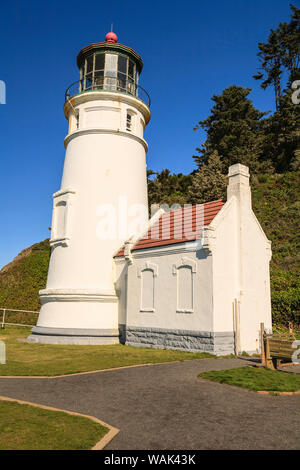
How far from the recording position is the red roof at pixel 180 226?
1493 cm

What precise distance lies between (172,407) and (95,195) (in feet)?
44.4

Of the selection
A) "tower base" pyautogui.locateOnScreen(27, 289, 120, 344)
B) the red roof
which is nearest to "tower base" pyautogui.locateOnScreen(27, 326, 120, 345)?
"tower base" pyautogui.locateOnScreen(27, 289, 120, 344)

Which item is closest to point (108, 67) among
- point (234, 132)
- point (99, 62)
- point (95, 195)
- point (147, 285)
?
point (99, 62)

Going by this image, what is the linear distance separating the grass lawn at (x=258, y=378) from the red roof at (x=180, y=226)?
5833 millimetres

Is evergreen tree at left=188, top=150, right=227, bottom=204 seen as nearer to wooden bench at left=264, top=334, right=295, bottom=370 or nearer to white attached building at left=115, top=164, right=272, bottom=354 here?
white attached building at left=115, top=164, right=272, bottom=354

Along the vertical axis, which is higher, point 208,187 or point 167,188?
point 167,188

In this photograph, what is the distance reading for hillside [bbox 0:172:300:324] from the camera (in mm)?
19469

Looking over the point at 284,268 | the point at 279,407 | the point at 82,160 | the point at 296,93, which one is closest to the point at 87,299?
the point at 82,160

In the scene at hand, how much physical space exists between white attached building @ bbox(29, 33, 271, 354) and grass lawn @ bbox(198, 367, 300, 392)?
333 cm

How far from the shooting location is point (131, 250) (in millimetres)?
17078

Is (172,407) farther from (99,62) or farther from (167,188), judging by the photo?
(167,188)
